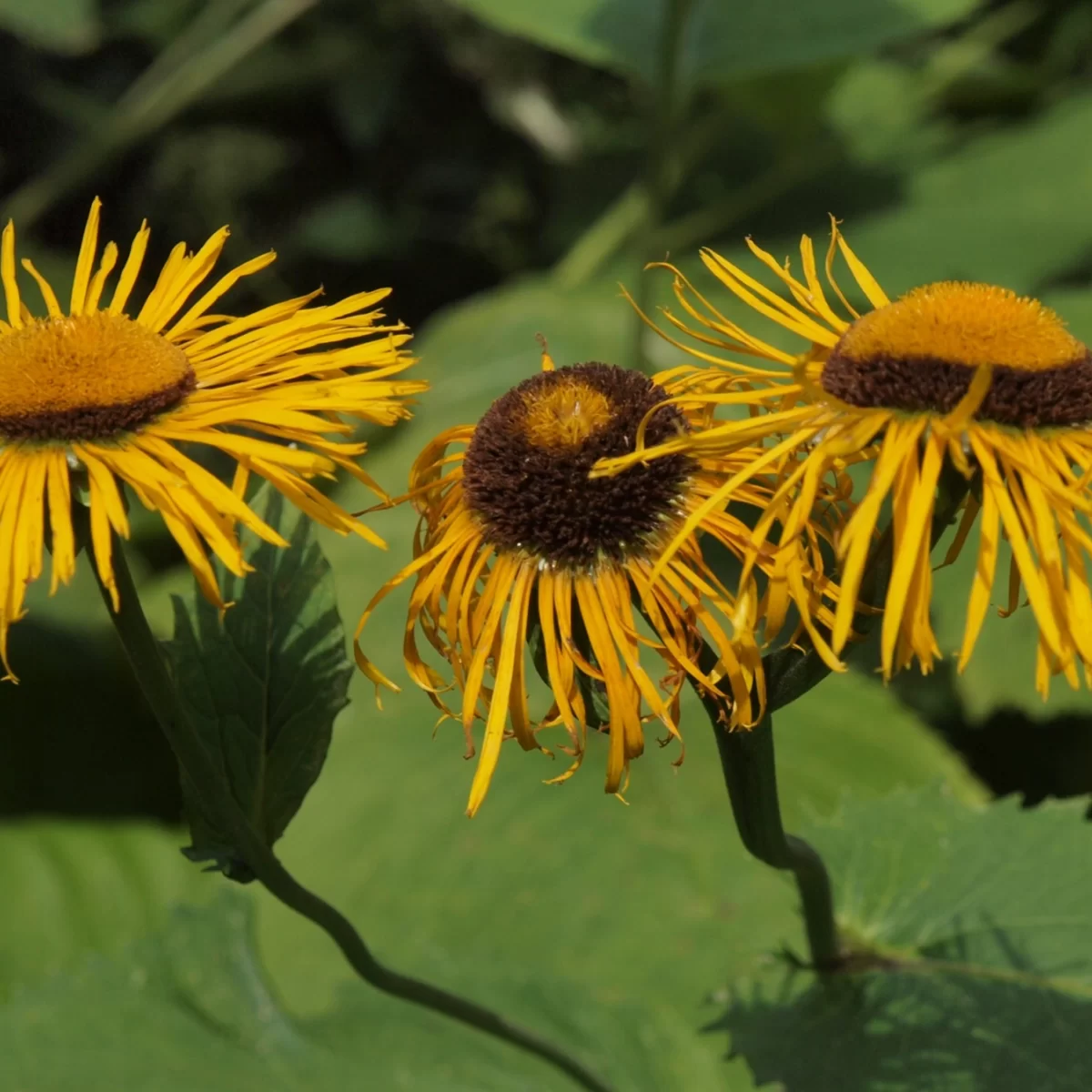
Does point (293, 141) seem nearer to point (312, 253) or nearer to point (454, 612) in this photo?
point (312, 253)

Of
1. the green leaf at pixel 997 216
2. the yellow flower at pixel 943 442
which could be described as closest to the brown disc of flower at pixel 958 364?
the yellow flower at pixel 943 442

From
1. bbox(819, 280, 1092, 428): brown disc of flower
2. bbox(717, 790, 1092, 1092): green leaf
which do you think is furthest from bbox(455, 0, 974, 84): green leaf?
bbox(819, 280, 1092, 428): brown disc of flower

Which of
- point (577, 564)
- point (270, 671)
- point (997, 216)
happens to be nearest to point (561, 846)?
point (270, 671)

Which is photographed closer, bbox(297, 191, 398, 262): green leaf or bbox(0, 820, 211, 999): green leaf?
bbox(0, 820, 211, 999): green leaf

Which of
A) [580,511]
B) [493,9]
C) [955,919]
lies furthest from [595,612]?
[493,9]

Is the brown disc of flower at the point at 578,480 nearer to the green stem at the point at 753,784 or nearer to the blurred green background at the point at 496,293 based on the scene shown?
the green stem at the point at 753,784

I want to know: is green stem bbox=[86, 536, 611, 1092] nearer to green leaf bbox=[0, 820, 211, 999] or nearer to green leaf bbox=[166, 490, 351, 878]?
green leaf bbox=[166, 490, 351, 878]

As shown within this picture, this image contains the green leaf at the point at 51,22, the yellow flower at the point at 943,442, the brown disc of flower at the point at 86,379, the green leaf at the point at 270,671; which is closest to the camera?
the yellow flower at the point at 943,442

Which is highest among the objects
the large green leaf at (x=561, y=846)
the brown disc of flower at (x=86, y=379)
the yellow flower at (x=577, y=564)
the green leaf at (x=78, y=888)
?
the brown disc of flower at (x=86, y=379)
